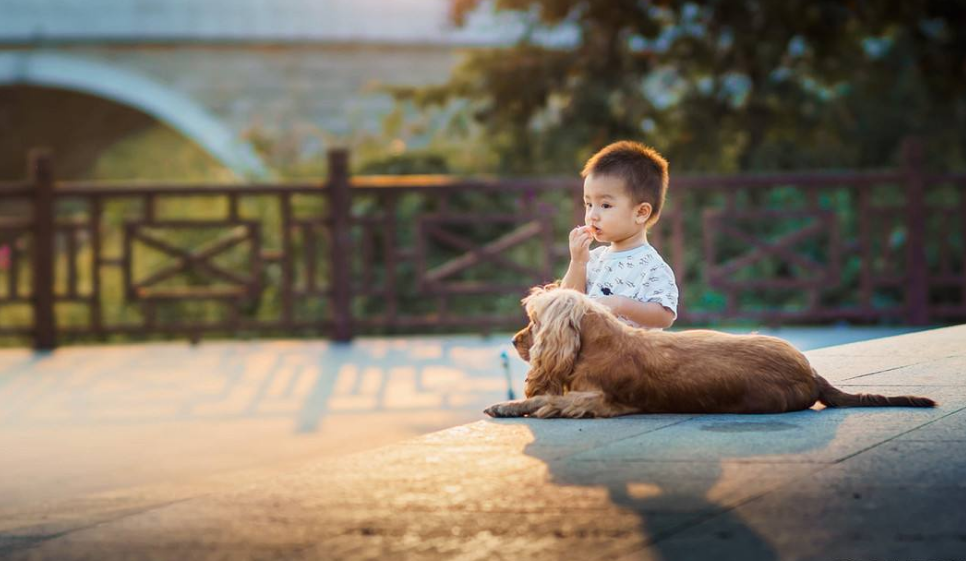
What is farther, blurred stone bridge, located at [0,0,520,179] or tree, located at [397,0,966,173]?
blurred stone bridge, located at [0,0,520,179]

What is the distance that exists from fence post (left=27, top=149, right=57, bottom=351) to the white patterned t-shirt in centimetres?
725

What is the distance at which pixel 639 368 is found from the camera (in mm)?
3908

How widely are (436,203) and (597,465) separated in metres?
10.8

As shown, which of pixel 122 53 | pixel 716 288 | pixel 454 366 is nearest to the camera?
pixel 454 366

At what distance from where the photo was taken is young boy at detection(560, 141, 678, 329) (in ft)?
14.0

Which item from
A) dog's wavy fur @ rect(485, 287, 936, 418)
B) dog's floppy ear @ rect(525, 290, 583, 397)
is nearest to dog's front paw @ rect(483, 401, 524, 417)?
dog's wavy fur @ rect(485, 287, 936, 418)

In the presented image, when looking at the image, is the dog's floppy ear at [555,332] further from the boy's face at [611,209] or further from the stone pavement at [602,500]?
the boy's face at [611,209]

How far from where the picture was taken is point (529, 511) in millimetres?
2875

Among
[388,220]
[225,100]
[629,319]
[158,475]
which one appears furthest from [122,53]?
[629,319]

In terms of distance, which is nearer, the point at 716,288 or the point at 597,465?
the point at 597,465

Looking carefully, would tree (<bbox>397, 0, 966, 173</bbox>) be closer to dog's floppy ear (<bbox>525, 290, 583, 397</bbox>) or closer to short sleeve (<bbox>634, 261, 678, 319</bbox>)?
short sleeve (<bbox>634, 261, 678, 319</bbox>)

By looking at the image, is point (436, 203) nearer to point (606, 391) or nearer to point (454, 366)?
point (454, 366)

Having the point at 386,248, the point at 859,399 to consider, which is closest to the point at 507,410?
the point at 859,399

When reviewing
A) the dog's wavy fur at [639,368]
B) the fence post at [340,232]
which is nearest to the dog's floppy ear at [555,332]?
the dog's wavy fur at [639,368]
